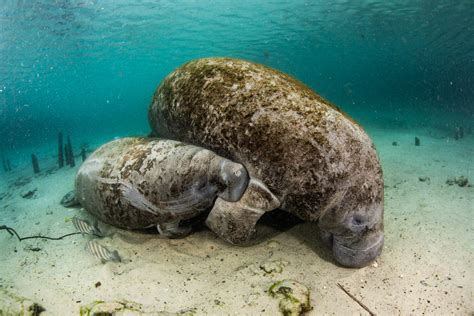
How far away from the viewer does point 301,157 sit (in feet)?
11.1

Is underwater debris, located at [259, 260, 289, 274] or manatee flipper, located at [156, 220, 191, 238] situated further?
manatee flipper, located at [156, 220, 191, 238]

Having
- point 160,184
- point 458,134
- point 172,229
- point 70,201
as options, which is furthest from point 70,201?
point 458,134

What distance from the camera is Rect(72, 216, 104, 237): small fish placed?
4754mm

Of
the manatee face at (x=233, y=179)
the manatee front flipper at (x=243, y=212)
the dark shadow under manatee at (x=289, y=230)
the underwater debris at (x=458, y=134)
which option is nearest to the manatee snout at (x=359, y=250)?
the dark shadow under manatee at (x=289, y=230)

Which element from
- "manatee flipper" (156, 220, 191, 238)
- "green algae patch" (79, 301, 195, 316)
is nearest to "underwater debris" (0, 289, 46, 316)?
"green algae patch" (79, 301, 195, 316)

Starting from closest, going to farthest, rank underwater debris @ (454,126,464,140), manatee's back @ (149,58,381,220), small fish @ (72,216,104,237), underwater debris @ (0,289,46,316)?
underwater debris @ (0,289,46,316), manatee's back @ (149,58,381,220), small fish @ (72,216,104,237), underwater debris @ (454,126,464,140)

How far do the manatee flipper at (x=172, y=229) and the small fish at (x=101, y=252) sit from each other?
27.0 inches

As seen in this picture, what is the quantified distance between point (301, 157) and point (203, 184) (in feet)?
4.52

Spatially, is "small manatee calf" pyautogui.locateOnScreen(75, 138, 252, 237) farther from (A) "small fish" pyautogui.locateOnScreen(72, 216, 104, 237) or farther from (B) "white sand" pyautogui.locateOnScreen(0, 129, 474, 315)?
(B) "white sand" pyautogui.locateOnScreen(0, 129, 474, 315)

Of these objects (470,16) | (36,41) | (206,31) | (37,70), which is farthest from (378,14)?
(37,70)

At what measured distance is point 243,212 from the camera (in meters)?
3.66

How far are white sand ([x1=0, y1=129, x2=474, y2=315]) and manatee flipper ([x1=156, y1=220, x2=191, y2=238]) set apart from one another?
0.49 ft

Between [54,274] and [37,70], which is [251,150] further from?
[37,70]

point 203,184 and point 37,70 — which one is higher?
point 37,70
